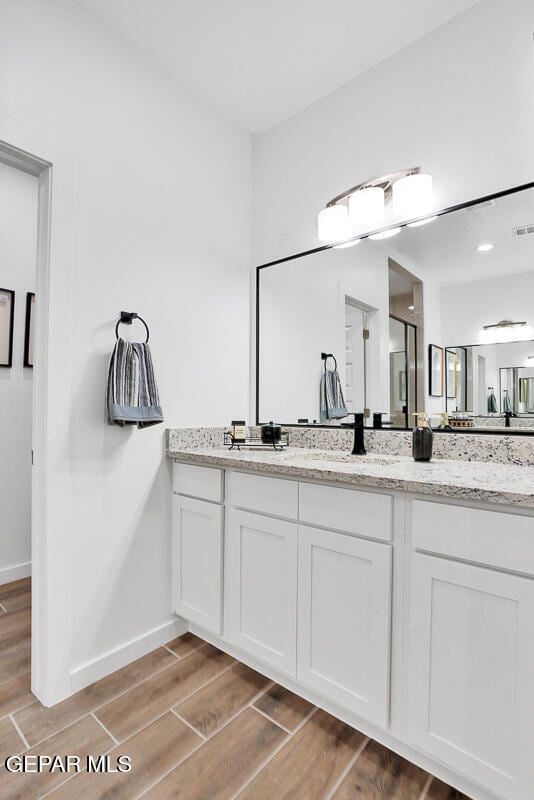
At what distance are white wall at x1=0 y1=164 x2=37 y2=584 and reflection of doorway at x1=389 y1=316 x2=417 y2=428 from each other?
233 cm

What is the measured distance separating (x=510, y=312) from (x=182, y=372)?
1.47 metres

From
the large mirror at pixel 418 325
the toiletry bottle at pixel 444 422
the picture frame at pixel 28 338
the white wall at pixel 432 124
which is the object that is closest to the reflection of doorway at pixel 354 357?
the large mirror at pixel 418 325

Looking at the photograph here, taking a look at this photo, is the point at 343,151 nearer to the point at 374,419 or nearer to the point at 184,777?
the point at 374,419

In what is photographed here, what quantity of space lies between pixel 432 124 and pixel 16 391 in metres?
2.78

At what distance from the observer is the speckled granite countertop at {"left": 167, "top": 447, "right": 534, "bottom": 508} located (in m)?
1.09

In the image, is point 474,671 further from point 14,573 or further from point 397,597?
point 14,573

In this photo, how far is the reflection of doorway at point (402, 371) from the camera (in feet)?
6.10

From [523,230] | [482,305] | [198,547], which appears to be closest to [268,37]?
[523,230]

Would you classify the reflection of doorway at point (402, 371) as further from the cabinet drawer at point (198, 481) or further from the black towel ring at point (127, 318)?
the black towel ring at point (127, 318)

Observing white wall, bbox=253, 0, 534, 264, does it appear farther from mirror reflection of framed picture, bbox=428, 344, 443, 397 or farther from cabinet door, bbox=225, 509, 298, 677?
cabinet door, bbox=225, 509, 298, 677

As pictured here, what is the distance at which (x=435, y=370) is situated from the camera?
181 cm

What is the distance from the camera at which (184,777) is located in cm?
124

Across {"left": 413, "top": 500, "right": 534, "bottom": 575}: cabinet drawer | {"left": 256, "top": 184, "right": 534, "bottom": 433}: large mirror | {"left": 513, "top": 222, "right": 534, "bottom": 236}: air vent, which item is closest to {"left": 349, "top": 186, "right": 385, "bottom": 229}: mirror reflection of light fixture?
{"left": 256, "top": 184, "right": 534, "bottom": 433}: large mirror

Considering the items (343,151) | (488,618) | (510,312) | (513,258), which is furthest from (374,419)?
(343,151)
